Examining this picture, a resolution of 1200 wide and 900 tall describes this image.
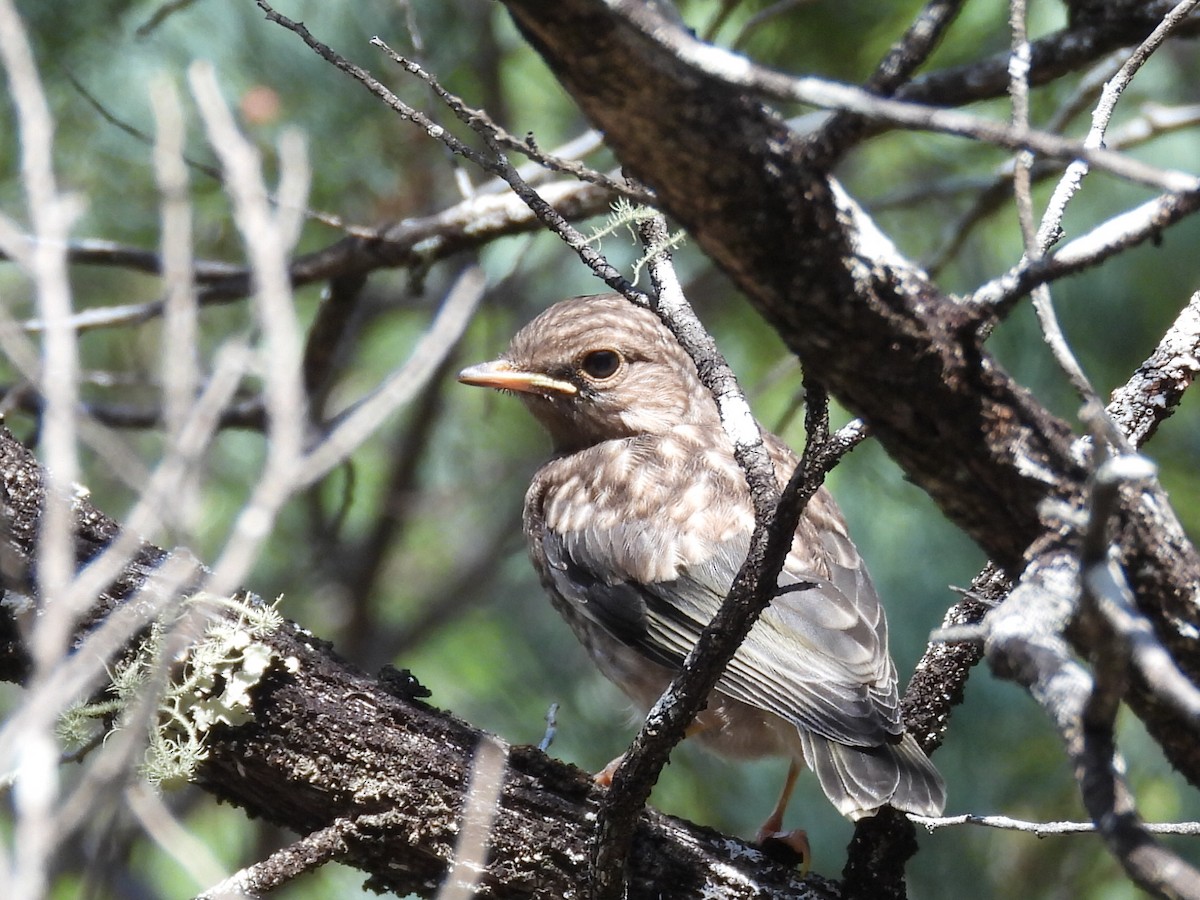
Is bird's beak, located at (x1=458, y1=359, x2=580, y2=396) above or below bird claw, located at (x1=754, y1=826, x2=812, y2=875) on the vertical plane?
above

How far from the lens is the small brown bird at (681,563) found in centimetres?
343

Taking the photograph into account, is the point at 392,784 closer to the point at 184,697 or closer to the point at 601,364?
the point at 184,697

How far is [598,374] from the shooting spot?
15.6 ft

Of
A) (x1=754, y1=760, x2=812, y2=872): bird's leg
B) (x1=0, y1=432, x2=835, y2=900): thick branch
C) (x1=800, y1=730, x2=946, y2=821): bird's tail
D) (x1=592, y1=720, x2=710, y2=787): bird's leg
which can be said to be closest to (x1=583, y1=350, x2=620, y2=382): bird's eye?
(x1=592, y1=720, x2=710, y2=787): bird's leg

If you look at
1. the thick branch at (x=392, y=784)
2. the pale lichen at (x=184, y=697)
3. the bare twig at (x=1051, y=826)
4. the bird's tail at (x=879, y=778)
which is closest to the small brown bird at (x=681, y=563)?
the bird's tail at (x=879, y=778)

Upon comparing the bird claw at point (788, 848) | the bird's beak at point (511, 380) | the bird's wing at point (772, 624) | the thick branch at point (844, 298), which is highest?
the bird's beak at point (511, 380)

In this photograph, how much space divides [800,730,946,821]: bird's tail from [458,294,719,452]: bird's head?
1676 mm

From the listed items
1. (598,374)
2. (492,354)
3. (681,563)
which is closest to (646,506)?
(681,563)

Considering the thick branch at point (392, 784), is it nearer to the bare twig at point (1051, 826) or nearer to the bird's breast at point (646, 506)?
the bare twig at point (1051, 826)

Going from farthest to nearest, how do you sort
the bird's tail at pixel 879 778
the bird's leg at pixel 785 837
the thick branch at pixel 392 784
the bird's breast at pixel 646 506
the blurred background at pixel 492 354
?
the blurred background at pixel 492 354 → the bird's breast at pixel 646 506 → the bird's leg at pixel 785 837 → the bird's tail at pixel 879 778 → the thick branch at pixel 392 784

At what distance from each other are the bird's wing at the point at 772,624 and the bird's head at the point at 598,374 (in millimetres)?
542

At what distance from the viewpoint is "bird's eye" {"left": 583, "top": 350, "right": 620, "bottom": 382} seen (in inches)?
186

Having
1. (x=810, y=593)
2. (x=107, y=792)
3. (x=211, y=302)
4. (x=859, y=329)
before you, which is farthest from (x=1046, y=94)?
(x=107, y=792)

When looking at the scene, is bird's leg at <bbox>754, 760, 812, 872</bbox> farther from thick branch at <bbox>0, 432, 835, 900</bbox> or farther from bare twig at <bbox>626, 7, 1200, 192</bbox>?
bare twig at <bbox>626, 7, 1200, 192</bbox>
